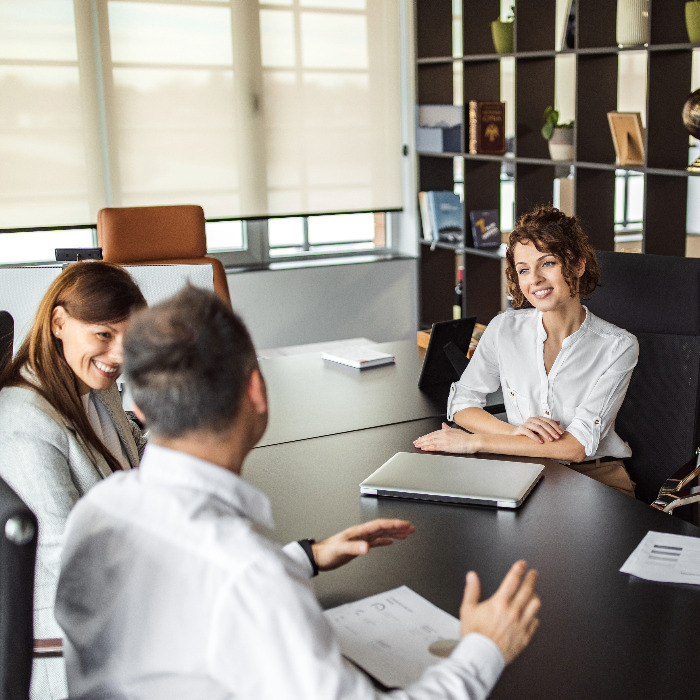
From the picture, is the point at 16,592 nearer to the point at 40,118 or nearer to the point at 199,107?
the point at 40,118

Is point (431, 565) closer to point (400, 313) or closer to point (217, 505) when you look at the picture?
point (217, 505)

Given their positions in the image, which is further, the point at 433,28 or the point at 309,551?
the point at 433,28

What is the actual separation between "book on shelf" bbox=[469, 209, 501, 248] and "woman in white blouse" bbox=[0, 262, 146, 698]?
3.35 m

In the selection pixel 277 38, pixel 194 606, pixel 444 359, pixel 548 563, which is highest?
pixel 277 38

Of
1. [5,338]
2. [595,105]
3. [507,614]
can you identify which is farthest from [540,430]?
[595,105]

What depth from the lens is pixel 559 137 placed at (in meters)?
4.15

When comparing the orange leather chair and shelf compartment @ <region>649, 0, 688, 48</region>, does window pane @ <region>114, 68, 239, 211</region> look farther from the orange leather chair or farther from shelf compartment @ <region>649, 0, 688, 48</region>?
shelf compartment @ <region>649, 0, 688, 48</region>


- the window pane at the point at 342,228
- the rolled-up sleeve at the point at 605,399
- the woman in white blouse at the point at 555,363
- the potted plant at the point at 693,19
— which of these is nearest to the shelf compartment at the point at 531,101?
the potted plant at the point at 693,19

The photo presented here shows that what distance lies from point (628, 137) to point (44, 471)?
9.76 ft

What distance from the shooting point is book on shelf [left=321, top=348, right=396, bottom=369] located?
2.93 m

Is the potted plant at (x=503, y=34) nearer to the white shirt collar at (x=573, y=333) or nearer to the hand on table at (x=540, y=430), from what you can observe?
the white shirt collar at (x=573, y=333)

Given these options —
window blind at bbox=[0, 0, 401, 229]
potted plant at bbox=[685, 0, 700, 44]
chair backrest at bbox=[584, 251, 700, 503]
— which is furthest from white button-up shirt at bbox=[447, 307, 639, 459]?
window blind at bbox=[0, 0, 401, 229]

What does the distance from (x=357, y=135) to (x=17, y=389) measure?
12.7 ft

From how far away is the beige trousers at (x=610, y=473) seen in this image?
225 cm
